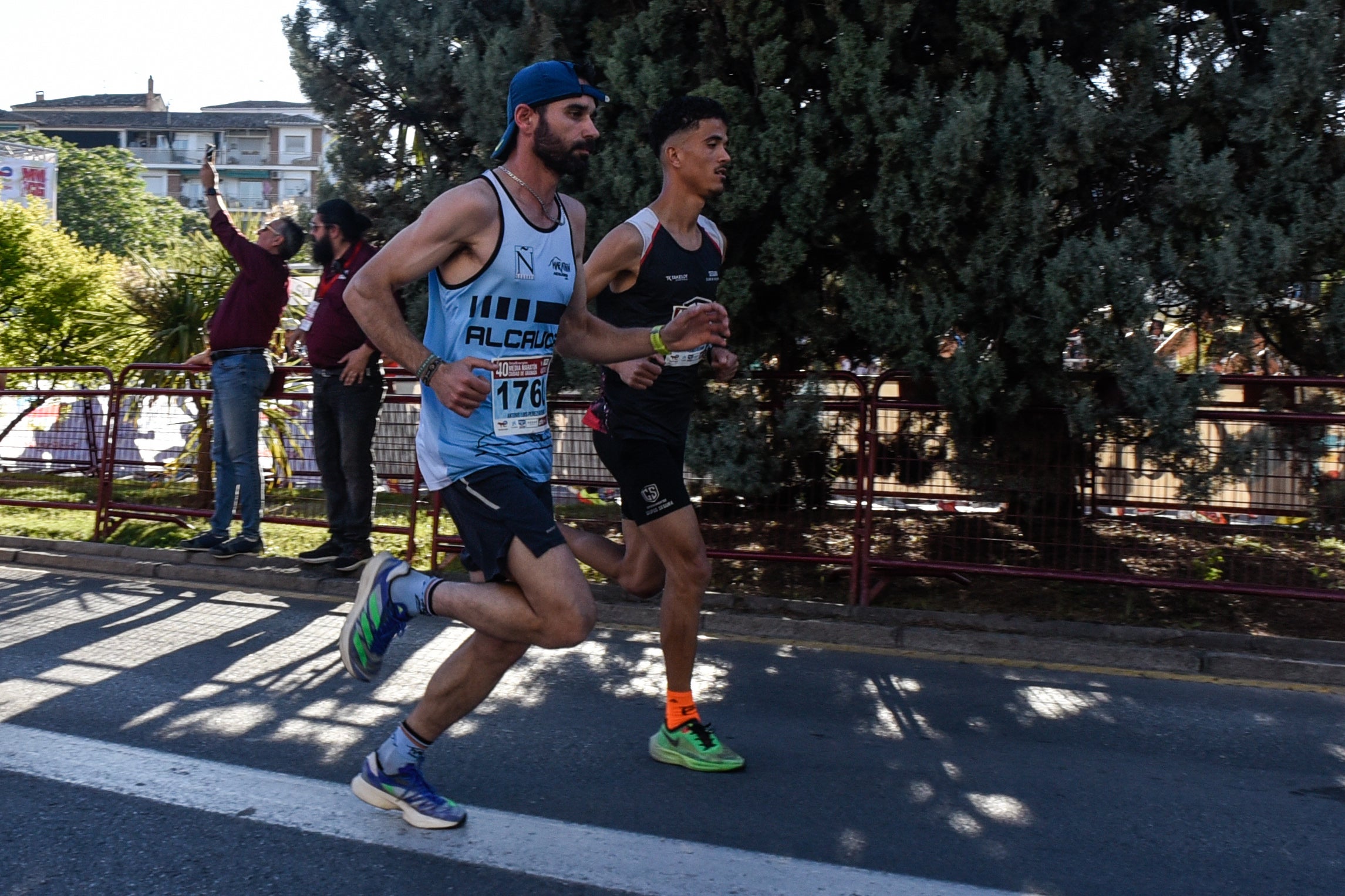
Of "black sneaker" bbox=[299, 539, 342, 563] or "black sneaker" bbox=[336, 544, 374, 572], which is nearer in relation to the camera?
"black sneaker" bbox=[336, 544, 374, 572]

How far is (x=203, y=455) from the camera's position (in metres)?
10.1

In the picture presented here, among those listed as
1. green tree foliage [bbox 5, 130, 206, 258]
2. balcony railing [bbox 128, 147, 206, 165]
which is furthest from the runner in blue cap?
balcony railing [bbox 128, 147, 206, 165]

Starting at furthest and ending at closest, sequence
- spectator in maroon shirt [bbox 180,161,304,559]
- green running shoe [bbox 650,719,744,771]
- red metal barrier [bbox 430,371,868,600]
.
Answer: spectator in maroon shirt [bbox 180,161,304,559] < red metal barrier [bbox 430,371,868,600] < green running shoe [bbox 650,719,744,771]

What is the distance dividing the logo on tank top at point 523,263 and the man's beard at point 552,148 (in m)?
0.29

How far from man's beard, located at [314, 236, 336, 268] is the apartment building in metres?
101

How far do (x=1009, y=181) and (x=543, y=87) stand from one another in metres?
3.65

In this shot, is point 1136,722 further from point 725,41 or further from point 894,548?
point 725,41

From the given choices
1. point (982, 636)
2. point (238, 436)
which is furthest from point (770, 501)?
point (238, 436)

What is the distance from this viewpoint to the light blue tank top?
3.71 meters

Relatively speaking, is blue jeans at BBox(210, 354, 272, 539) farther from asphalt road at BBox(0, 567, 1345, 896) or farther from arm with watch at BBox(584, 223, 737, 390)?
arm with watch at BBox(584, 223, 737, 390)

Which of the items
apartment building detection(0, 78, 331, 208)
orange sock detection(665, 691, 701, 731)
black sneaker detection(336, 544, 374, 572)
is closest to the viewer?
orange sock detection(665, 691, 701, 731)

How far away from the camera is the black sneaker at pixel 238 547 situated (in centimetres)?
848

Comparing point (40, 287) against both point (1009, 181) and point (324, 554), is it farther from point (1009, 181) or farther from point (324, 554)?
point (1009, 181)

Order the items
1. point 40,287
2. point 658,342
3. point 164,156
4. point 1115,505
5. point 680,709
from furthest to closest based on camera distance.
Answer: point 164,156 < point 40,287 < point 1115,505 < point 680,709 < point 658,342
